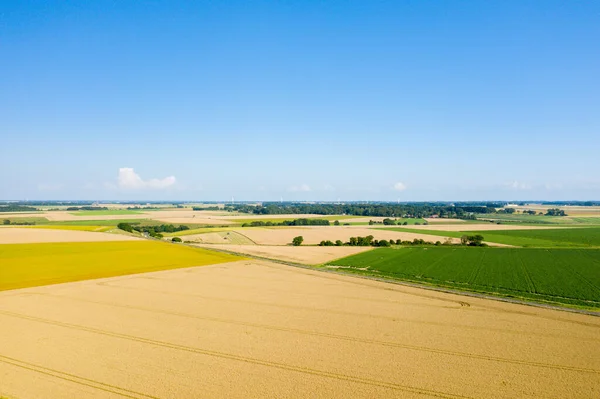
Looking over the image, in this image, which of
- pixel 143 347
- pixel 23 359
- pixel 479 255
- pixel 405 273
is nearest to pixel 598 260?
pixel 479 255

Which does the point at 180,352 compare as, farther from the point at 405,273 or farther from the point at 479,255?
the point at 479,255

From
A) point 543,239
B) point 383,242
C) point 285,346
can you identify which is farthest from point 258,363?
point 543,239

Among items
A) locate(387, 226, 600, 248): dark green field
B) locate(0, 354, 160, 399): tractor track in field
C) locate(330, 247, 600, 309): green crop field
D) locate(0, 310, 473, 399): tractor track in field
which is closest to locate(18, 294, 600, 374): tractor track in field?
locate(0, 310, 473, 399): tractor track in field

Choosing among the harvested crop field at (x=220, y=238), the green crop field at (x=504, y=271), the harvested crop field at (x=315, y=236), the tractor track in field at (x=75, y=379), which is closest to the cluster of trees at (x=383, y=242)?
the harvested crop field at (x=315, y=236)

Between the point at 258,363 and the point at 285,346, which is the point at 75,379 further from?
the point at 285,346

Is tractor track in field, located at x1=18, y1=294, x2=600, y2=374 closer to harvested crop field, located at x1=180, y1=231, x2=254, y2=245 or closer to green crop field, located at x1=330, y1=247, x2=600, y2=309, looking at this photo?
green crop field, located at x1=330, y1=247, x2=600, y2=309
